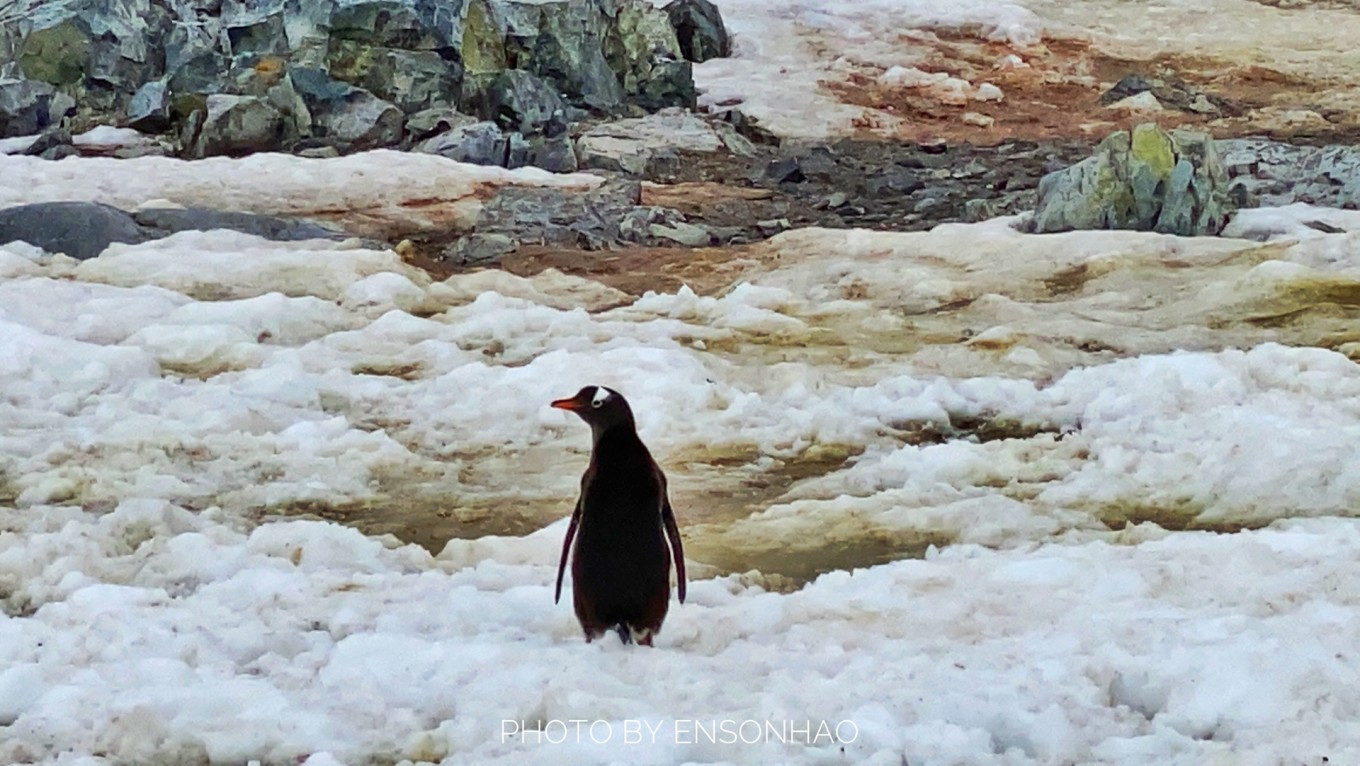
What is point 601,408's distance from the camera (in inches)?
158

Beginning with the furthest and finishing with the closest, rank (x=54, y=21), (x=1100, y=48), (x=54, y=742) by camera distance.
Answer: (x=1100, y=48)
(x=54, y=21)
(x=54, y=742)

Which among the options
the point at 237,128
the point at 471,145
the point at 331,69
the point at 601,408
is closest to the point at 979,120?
the point at 471,145

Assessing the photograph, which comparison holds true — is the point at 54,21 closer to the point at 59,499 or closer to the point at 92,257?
the point at 92,257

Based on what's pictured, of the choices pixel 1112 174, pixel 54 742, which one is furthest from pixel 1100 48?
pixel 54 742


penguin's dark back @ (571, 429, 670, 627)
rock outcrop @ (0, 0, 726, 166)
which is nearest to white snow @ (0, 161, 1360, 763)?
penguin's dark back @ (571, 429, 670, 627)

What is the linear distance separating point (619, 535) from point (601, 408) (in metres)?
0.37

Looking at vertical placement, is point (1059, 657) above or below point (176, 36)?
above

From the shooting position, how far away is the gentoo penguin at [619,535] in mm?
3926

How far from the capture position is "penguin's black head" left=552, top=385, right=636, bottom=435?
4.01 metres

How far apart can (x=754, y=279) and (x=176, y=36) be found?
12.2 metres

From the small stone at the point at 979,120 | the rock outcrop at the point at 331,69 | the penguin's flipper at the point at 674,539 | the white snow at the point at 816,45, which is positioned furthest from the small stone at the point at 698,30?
the penguin's flipper at the point at 674,539

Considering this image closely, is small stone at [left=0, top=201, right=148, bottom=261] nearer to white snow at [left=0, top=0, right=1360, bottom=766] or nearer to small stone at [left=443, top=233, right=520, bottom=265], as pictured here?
white snow at [left=0, top=0, right=1360, bottom=766]

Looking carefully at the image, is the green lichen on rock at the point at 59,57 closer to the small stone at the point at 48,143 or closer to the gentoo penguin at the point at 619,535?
the small stone at the point at 48,143

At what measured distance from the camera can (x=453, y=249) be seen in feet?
33.7
